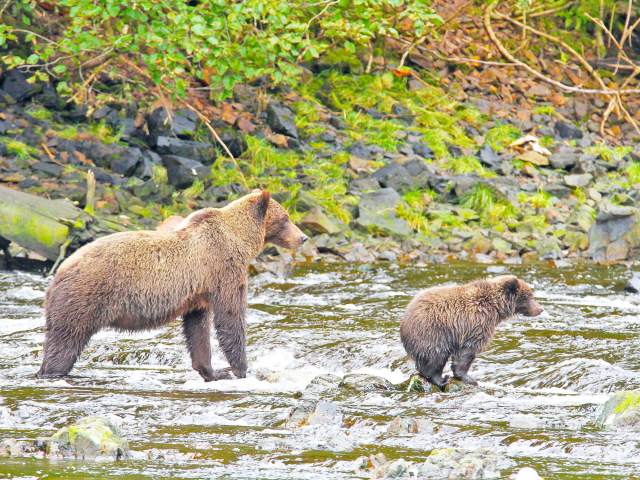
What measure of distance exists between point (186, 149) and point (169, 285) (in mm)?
10595

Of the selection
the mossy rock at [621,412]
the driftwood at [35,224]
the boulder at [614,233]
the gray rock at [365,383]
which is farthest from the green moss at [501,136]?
the mossy rock at [621,412]

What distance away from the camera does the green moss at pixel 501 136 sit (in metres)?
23.5

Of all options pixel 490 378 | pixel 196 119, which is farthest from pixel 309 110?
pixel 490 378

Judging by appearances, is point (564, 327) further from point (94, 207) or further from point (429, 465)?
point (94, 207)

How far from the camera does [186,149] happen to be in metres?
20.6

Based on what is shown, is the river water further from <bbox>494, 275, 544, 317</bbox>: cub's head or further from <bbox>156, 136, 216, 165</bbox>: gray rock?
<bbox>156, 136, 216, 165</bbox>: gray rock

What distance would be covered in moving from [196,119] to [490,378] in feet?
39.3

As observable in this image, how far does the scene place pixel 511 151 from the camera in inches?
916

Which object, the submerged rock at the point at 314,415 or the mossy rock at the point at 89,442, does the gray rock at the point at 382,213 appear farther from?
the mossy rock at the point at 89,442

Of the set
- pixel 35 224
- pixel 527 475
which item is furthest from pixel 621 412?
pixel 35 224

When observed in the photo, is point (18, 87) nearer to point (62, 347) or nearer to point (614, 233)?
point (614, 233)

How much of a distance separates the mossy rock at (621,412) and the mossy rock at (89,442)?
3206mm

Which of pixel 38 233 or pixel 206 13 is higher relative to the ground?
pixel 206 13

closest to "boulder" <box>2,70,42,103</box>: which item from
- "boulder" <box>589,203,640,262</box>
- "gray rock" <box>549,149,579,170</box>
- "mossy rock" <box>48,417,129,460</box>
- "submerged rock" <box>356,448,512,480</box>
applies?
"gray rock" <box>549,149,579,170</box>
